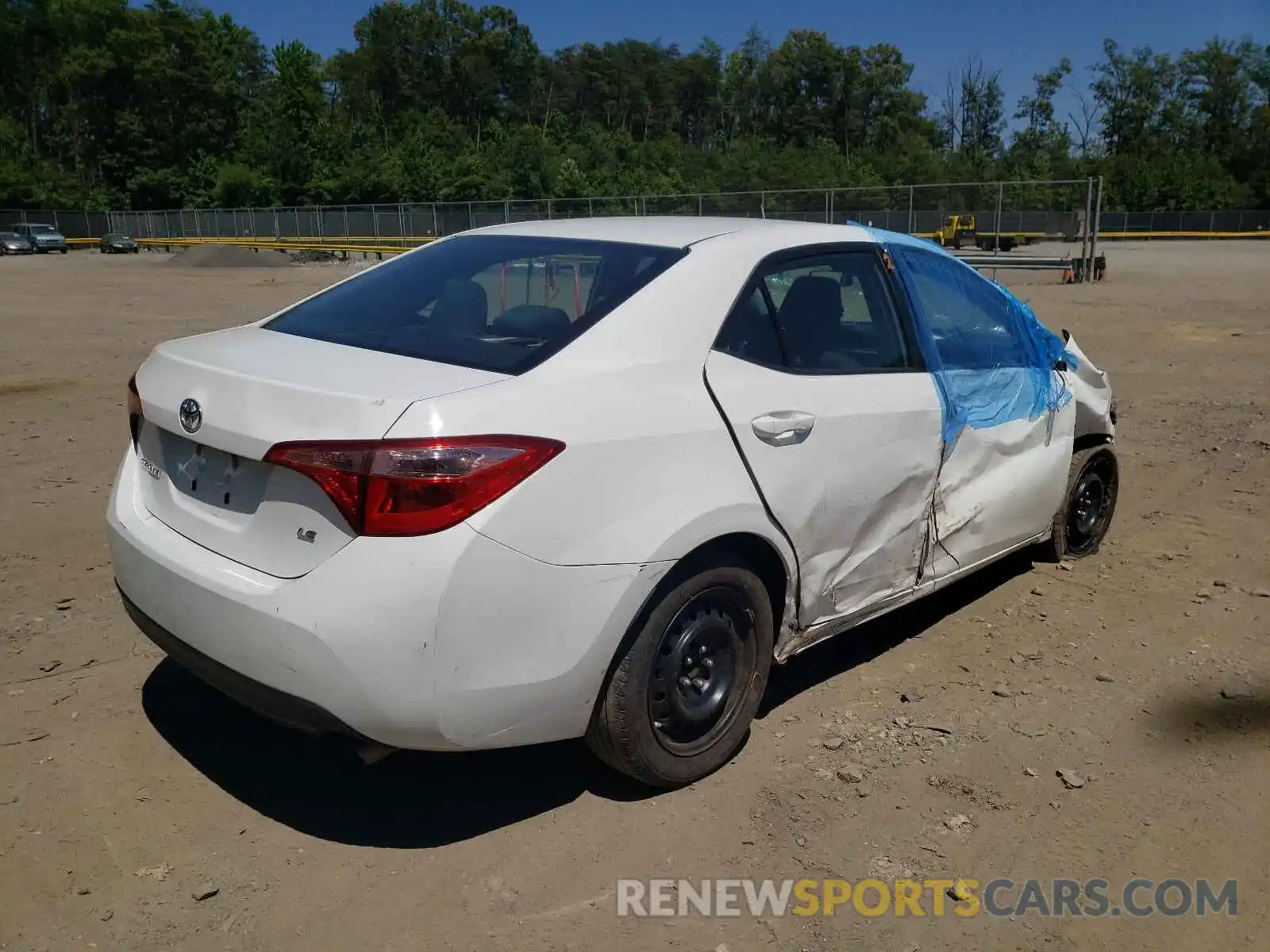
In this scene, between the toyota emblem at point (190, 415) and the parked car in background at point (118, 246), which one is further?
the parked car in background at point (118, 246)

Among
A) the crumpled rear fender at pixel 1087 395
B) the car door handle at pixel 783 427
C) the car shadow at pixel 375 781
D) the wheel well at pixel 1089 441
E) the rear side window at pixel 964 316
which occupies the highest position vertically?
the rear side window at pixel 964 316

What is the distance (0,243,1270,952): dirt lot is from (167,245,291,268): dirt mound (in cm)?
3895

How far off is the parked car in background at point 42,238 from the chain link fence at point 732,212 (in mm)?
5096

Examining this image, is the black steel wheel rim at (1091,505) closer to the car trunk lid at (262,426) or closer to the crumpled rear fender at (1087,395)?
the crumpled rear fender at (1087,395)

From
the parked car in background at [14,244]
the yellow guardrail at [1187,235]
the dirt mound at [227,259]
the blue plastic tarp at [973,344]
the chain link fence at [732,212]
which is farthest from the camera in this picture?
the yellow guardrail at [1187,235]

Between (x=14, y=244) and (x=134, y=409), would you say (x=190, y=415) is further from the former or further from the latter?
(x=14, y=244)

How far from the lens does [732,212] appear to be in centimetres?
3316

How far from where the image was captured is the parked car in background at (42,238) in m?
54.3

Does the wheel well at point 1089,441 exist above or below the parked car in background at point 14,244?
below

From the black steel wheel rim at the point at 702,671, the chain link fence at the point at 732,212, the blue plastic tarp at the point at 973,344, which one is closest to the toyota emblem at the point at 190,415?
the black steel wheel rim at the point at 702,671

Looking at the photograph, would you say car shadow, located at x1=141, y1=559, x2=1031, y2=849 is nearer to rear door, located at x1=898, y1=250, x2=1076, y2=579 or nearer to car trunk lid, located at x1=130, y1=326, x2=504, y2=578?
car trunk lid, located at x1=130, y1=326, x2=504, y2=578

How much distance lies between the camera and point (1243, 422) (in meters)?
8.82

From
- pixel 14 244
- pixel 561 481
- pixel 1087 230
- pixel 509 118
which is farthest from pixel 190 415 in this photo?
pixel 509 118

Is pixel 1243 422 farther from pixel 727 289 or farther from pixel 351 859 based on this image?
pixel 351 859
